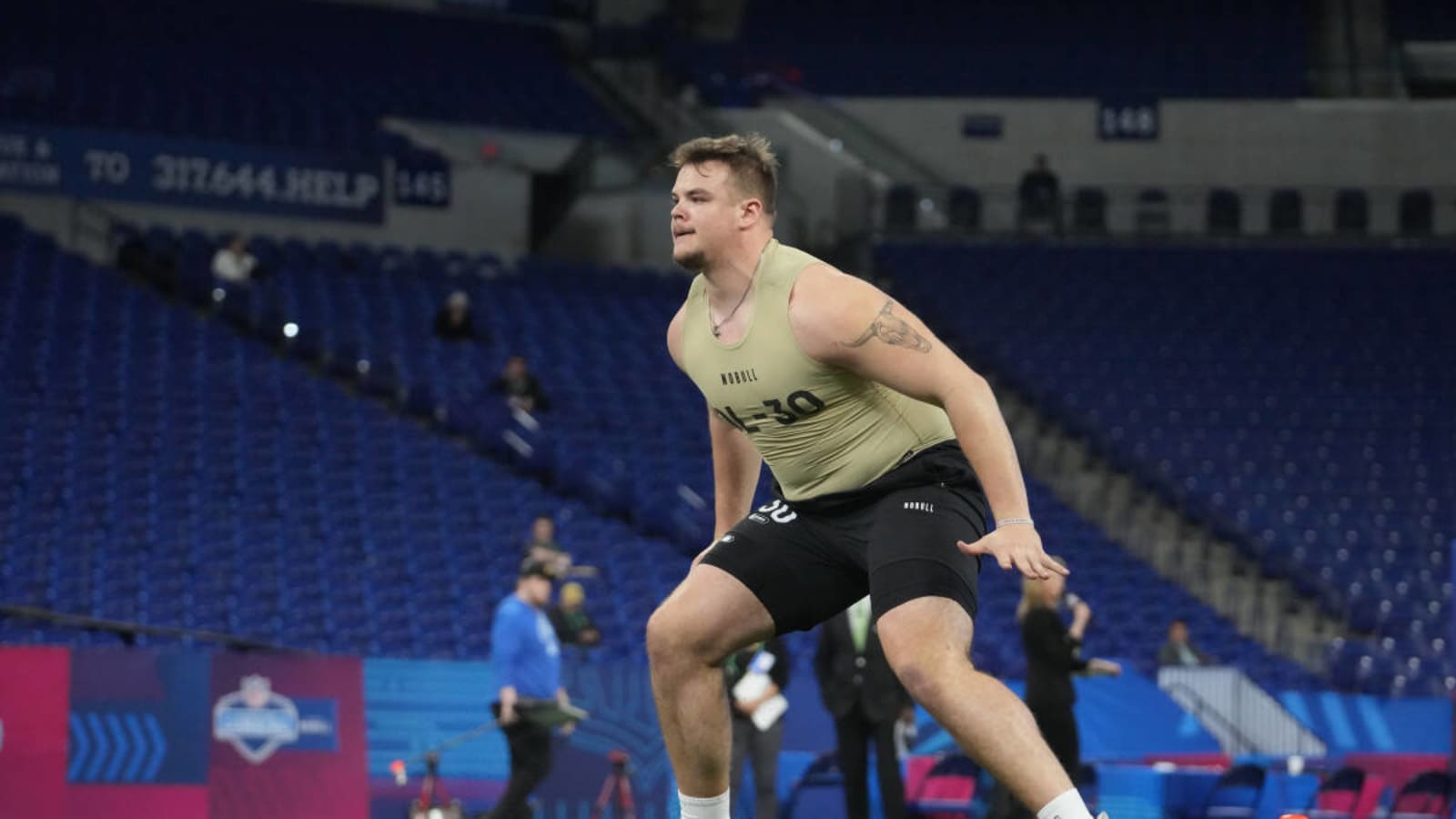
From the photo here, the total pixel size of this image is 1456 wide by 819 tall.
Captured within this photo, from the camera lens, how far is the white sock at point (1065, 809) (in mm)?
4859

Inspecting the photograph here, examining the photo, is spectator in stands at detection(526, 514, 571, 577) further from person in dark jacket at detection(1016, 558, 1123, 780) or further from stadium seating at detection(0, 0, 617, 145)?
stadium seating at detection(0, 0, 617, 145)

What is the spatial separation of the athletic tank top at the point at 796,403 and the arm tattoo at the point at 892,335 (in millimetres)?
180

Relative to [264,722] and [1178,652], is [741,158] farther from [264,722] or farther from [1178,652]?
[1178,652]

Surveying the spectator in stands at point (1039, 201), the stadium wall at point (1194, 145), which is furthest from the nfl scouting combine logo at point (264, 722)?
the stadium wall at point (1194, 145)

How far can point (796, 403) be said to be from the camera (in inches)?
216

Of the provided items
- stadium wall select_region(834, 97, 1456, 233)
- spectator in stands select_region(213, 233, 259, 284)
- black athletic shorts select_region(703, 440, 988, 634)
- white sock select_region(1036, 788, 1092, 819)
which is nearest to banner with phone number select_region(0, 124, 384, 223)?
spectator in stands select_region(213, 233, 259, 284)

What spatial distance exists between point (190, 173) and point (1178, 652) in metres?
12.9

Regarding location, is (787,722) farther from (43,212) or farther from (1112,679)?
(43,212)

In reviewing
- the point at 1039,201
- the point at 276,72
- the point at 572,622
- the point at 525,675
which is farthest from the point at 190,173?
the point at 525,675

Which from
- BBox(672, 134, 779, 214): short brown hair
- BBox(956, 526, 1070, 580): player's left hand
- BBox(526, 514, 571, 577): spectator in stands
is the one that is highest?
BBox(672, 134, 779, 214): short brown hair

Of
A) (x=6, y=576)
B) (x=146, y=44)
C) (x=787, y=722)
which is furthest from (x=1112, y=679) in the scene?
(x=146, y=44)

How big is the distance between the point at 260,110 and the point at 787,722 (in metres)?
13.9

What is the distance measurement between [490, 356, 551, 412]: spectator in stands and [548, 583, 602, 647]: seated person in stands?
20.0 feet

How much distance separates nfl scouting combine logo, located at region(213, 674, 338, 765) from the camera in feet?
38.4
